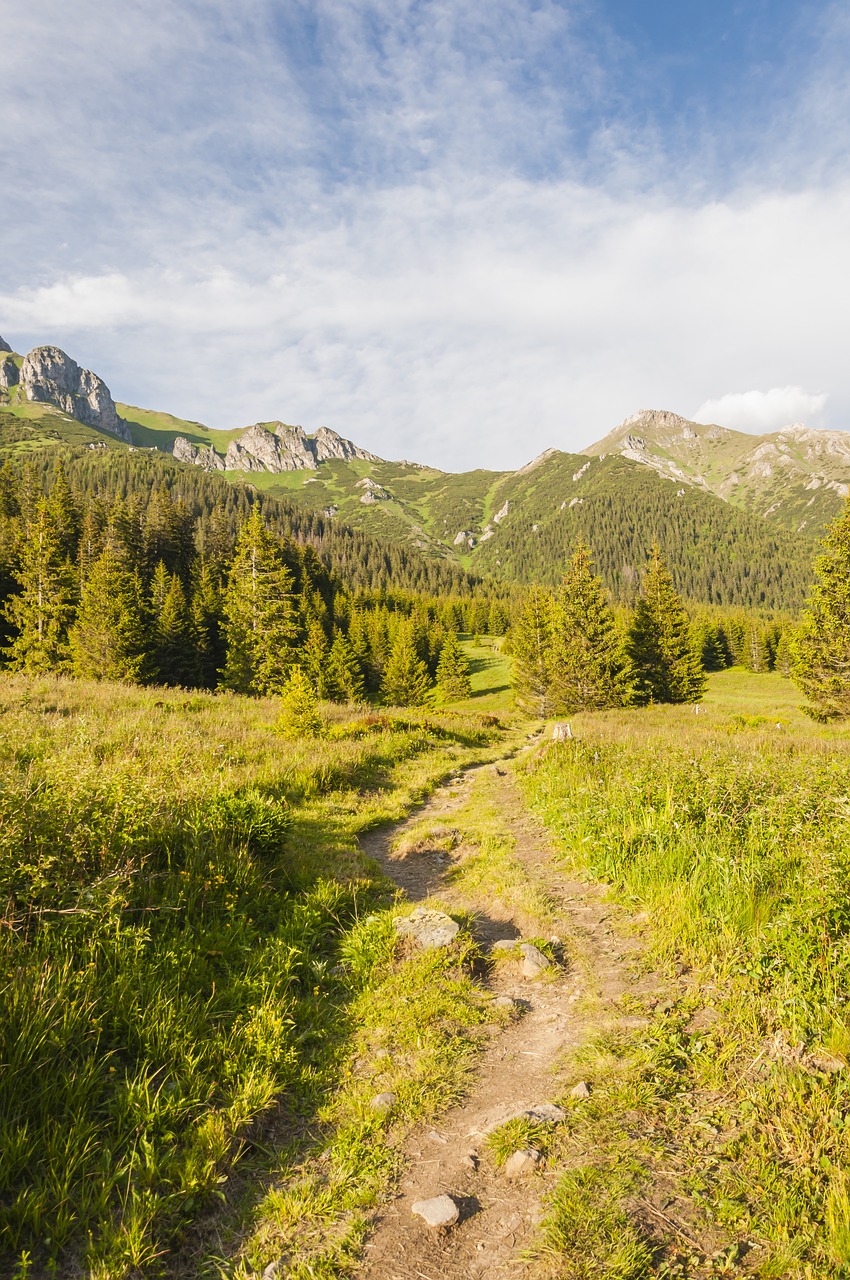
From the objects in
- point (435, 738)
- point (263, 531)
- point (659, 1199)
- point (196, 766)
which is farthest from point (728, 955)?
point (263, 531)

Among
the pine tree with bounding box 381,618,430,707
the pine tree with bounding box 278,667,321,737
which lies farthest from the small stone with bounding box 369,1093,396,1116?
the pine tree with bounding box 381,618,430,707

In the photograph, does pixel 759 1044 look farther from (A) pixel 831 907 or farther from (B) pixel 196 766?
(B) pixel 196 766

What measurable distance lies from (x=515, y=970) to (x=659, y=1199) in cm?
252

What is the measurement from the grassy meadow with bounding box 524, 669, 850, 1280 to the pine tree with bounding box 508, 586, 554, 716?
121 ft

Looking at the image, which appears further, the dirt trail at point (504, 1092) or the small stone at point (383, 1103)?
the small stone at point (383, 1103)

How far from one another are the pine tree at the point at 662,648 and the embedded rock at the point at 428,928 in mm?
35362

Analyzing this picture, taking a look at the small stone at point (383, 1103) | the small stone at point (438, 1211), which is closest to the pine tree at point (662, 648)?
the small stone at point (383, 1103)

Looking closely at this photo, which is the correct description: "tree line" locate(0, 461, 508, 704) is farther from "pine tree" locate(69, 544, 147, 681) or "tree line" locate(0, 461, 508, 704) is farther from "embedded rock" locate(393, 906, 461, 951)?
"embedded rock" locate(393, 906, 461, 951)

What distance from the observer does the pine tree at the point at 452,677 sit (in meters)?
70.2

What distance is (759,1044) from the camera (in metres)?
3.82

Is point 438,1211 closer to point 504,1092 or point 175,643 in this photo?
point 504,1092

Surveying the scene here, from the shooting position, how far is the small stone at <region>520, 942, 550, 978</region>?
205 inches

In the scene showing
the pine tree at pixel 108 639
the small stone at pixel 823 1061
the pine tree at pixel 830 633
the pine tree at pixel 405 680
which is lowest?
the pine tree at pixel 405 680

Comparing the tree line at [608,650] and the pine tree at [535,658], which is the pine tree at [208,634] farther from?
the tree line at [608,650]
